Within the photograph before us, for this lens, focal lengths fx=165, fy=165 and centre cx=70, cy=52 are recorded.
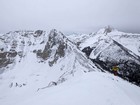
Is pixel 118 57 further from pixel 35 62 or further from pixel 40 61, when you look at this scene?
pixel 35 62

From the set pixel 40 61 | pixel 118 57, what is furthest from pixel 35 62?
pixel 118 57

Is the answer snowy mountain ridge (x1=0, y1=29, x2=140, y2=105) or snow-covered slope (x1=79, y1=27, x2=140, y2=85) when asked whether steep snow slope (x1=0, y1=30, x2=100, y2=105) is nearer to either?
snowy mountain ridge (x1=0, y1=29, x2=140, y2=105)

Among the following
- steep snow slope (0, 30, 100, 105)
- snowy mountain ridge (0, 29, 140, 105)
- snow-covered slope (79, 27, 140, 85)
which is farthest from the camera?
snow-covered slope (79, 27, 140, 85)

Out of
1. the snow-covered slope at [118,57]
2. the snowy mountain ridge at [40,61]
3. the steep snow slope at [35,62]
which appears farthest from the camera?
the snow-covered slope at [118,57]

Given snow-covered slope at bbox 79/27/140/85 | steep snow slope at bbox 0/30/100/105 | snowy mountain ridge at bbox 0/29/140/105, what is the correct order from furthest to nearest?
1. snow-covered slope at bbox 79/27/140/85
2. steep snow slope at bbox 0/30/100/105
3. snowy mountain ridge at bbox 0/29/140/105

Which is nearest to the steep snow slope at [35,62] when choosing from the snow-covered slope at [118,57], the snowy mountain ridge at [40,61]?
the snowy mountain ridge at [40,61]

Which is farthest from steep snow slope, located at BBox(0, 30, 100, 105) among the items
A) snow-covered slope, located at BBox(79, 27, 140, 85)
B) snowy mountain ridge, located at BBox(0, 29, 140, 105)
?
snow-covered slope, located at BBox(79, 27, 140, 85)

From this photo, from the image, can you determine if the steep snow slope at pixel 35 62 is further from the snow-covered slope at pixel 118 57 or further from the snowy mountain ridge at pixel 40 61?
the snow-covered slope at pixel 118 57

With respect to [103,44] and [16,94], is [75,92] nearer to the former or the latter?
[16,94]

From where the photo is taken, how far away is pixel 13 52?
130m

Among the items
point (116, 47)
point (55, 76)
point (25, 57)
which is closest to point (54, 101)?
→ point (55, 76)

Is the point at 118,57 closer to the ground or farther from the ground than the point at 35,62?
closer to the ground

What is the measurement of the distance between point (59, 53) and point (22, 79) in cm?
3004

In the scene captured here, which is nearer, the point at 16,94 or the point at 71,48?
the point at 16,94
